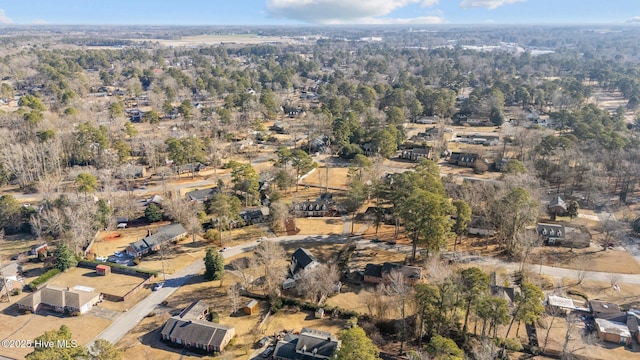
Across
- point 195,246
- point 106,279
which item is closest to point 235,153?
point 195,246

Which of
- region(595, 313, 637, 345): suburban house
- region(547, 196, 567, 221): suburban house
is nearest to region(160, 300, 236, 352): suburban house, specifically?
region(595, 313, 637, 345): suburban house

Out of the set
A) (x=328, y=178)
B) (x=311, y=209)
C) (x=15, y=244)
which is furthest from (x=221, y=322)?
(x=328, y=178)

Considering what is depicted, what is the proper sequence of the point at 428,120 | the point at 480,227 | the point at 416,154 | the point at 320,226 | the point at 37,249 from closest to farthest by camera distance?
the point at 37,249, the point at 480,227, the point at 320,226, the point at 416,154, the point at 428,120

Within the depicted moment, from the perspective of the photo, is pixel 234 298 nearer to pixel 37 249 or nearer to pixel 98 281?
pixel 98 281

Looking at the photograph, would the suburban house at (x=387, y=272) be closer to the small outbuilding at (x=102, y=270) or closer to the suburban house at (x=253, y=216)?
the suburban house at (x=253, y=216)

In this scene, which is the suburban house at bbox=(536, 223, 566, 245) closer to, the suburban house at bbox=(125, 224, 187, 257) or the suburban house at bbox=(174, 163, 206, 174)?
the suburban house at bbox=(125, 224, 187, 257)

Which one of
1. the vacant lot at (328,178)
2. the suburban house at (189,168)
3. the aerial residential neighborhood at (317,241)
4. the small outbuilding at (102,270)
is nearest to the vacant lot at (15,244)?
the aerial residential neighborhood at (317,241)

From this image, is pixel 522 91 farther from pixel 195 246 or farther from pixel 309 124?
pixel 195 246
